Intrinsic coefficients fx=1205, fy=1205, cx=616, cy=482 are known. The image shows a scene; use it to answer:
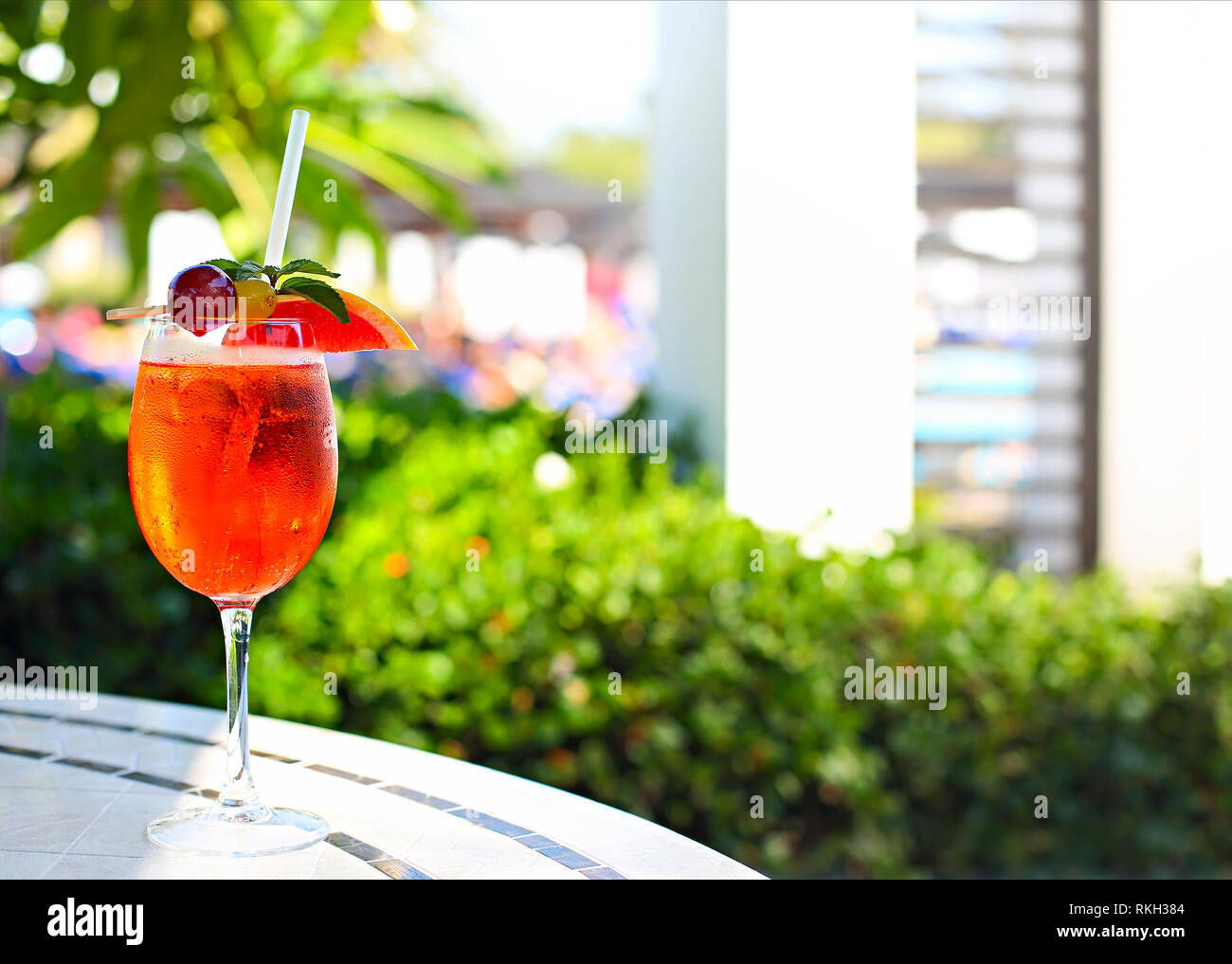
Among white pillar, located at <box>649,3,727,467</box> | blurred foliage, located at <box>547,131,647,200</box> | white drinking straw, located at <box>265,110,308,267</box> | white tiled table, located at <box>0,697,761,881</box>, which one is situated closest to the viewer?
white tiled table, located at <box>0,697,761,881</box>

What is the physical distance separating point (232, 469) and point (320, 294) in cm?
15

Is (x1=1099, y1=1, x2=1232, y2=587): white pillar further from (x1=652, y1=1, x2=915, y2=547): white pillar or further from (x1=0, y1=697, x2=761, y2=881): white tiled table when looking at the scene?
→ (x1=0, y1=697, x2=761, y2=881): white tiled table

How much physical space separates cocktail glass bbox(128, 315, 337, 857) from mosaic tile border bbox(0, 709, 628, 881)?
72 mm

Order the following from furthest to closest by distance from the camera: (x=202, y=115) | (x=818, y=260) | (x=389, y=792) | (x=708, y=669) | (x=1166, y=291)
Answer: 1. (x=1166, y=291)
2. (x=818, y=260)
3. (x=202, y=115)
4. (x=708, y=669)
5. (x=389, y=792)

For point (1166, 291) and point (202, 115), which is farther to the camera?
point (1166, 291)

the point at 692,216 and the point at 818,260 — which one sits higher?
the point at 692,216

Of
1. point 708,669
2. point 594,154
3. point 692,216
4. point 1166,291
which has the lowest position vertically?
point 708,669

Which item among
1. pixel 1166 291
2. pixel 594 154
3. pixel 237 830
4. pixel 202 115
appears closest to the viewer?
pixel 237 830

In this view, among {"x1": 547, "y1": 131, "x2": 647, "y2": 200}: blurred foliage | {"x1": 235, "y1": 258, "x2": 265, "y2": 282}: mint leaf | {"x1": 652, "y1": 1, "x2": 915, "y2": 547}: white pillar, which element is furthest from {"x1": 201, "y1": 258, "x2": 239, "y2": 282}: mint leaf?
{"x1": 547, "y1": 131, "x2": 647, "y2": 200}: blurred foliage

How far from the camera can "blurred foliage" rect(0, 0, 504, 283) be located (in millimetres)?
2311

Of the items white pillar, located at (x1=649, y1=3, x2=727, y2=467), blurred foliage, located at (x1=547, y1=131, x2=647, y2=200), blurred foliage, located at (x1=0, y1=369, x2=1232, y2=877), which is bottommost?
blurred foliage, located at (x1=0, y1=369, x2=1232, y2=877)

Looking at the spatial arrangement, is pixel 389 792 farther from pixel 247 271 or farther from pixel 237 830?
pixel 247 271

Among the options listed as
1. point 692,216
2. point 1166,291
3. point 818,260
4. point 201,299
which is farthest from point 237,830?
point 1166,291

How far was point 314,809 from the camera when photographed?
98cm
